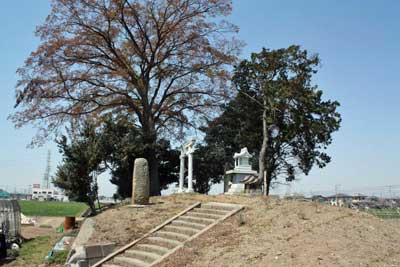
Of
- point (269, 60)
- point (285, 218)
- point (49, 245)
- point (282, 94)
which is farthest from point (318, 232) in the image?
point (269, 60)

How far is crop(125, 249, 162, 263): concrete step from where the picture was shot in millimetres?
12087

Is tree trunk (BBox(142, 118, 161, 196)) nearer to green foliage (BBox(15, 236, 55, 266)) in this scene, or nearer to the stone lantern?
the stone lantern

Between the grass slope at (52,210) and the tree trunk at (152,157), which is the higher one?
the tree trunk at (152,157)

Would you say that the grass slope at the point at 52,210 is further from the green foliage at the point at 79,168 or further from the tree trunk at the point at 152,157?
the green foliage at the point at 79,168

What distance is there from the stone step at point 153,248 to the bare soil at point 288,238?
903 mm

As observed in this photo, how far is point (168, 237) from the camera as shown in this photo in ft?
44.4

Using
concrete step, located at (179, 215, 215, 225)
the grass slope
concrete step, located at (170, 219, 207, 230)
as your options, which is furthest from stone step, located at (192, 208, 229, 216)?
the grass slope

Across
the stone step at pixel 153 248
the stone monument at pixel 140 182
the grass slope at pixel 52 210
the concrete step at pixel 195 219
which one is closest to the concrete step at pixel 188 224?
the concrete step at pixel 195 219

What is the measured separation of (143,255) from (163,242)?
30.8 inches

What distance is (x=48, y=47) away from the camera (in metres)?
26.3

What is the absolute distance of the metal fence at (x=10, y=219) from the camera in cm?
2180

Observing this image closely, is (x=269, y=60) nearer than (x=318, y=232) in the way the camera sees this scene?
No

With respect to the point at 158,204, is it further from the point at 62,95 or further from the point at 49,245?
the point at 62,95

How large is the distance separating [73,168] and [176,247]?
11.3m
